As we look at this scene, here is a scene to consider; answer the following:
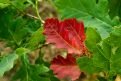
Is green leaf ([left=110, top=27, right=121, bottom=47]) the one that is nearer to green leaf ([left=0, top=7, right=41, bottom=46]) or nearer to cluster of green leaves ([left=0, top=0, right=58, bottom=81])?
cluster of green leaves ([left=0, top=0, right=58, bottom=81])

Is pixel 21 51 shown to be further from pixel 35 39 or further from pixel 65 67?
pixel 65 67

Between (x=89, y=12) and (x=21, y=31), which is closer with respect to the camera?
(x=89, y=12)

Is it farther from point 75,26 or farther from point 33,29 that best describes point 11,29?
point 75,26

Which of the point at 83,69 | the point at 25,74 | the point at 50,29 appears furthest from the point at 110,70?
the point at 25,74

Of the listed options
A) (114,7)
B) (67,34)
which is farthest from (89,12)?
(67,34)

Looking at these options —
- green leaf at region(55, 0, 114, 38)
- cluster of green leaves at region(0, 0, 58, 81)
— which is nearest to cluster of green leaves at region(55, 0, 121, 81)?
green leaf at region(55, 0, 114, 38)

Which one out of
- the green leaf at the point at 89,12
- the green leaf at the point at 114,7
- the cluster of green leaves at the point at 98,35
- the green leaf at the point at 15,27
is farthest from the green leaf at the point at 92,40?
the green leaf at the point at 15,27
